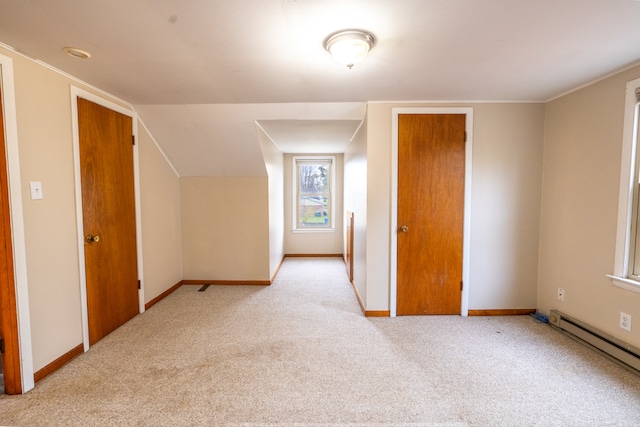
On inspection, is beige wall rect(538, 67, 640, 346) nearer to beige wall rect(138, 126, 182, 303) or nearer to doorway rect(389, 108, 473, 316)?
doorway rect(389, 108, 473, 316)

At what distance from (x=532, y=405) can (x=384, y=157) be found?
2.17 metres

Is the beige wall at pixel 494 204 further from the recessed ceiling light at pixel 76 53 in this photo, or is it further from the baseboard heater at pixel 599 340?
the recessed ceiling light at pixel 76 53

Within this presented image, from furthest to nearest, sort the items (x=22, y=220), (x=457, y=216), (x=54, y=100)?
(x=457, y=216) < (x=54, y=100) < (x=22, y=220)

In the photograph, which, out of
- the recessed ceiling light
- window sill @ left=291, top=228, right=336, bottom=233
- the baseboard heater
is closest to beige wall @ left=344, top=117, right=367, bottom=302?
the baseboard heater

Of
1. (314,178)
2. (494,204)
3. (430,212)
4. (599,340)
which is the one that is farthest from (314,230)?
(599,340)

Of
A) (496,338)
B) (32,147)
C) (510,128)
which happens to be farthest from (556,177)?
(32,147)

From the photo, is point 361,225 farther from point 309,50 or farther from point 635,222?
point 635,222

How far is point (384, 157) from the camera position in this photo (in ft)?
9.45

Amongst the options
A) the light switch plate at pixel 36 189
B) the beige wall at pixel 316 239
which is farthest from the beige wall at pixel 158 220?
the beige wall at pixel 316 239

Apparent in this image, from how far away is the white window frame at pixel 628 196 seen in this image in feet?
6.81

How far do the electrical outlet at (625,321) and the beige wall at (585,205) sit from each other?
0.04m

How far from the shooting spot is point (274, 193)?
455cm

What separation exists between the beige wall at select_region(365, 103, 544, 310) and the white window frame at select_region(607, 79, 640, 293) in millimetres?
778

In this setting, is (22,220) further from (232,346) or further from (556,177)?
(556,177)
